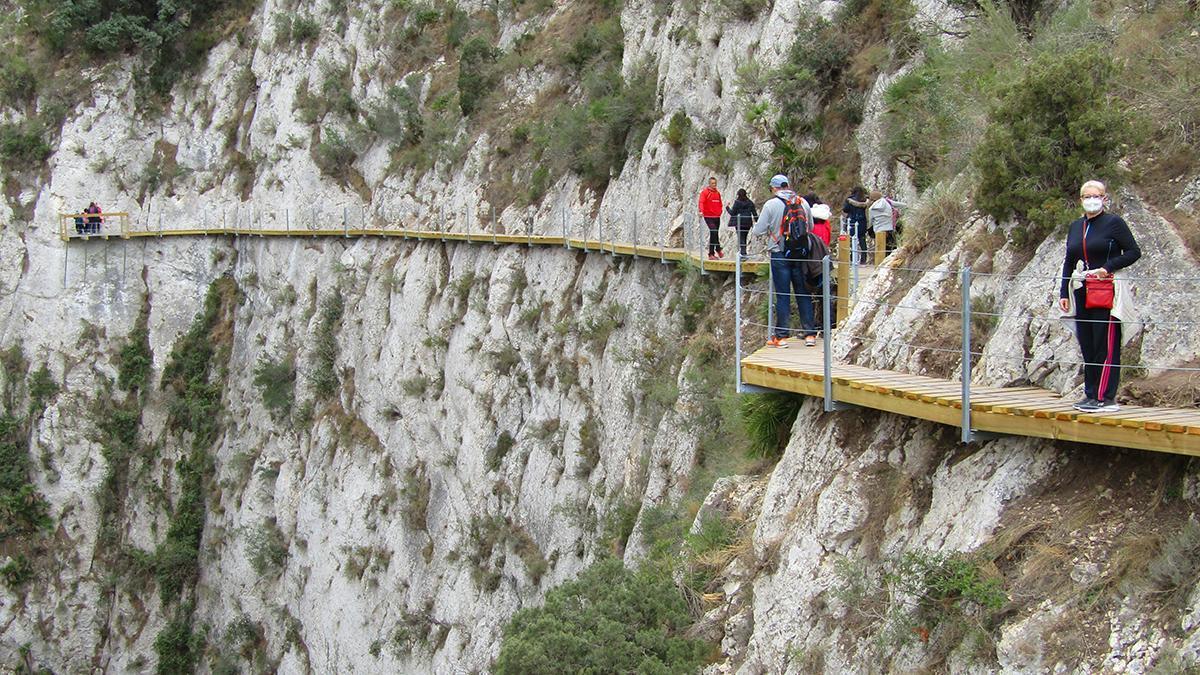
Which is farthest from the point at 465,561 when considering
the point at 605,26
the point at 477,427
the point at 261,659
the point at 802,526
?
the point at 802,526

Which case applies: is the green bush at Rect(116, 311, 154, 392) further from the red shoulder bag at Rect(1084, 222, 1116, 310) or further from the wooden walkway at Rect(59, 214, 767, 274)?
the red shoulder bag at Rect(1084, 222, 1116, 310)

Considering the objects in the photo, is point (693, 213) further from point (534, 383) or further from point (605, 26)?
point (605, 26)

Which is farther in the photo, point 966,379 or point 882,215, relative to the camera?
point 882,215

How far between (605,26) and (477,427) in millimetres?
9978

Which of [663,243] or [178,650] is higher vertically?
[663,243]

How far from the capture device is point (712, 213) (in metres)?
16.9

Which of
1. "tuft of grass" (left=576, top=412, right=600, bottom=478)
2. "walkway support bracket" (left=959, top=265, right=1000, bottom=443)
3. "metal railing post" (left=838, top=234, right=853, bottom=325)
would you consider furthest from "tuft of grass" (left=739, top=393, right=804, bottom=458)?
"tuft of grass" (left=576, top=412, right=600, bottom=478)

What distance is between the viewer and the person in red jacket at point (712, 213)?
1675cm

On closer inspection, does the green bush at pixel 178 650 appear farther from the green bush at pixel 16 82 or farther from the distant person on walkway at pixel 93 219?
the green bush at pixel 16 82

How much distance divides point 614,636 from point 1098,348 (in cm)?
470

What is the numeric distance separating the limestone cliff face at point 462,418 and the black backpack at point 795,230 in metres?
1.94

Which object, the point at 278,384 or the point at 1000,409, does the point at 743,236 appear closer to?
the point at 1000,409

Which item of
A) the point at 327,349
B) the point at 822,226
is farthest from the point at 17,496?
the point at 822,226

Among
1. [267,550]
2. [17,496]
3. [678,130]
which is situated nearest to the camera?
[678,130]
